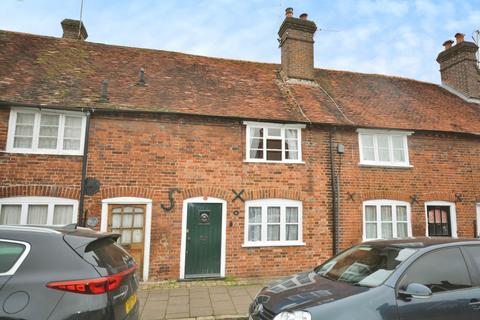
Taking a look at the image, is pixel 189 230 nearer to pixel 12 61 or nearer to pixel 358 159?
pixel 358 159

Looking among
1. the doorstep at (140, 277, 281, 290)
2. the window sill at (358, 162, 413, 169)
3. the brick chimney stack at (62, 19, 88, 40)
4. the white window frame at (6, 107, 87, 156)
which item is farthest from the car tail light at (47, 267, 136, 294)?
the brick chimney stack at (62, 19, 88, 40)

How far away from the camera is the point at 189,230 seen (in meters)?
8.08

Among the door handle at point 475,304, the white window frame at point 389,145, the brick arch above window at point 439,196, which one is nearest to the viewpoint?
the door handle at point 475,304

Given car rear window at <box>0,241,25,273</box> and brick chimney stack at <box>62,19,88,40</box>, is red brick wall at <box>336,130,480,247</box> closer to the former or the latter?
car rear window at <box>0,241,25,273</box>

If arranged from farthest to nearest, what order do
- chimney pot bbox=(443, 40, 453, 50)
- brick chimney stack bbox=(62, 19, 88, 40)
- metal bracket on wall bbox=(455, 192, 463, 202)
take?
chimney pot bbox=(443, 40, 453, 50) → brick chimney stack bbox=(62, 19, 88, 40) → metal bracket on wall bbox=(455, 192, 463, 202)

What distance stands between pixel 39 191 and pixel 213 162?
177 inches

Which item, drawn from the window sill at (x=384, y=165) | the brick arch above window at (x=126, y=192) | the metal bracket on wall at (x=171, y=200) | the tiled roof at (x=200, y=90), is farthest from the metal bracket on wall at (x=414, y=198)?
the brick arch above window at (x=126, y=192)

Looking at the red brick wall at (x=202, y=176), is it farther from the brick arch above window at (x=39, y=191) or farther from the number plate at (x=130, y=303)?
the number plate at (x=130, y=303)

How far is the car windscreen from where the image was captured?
3.48 m

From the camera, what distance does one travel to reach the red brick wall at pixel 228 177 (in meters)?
7.77

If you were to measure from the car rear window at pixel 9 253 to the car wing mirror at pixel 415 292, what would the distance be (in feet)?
12.7

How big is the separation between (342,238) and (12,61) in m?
11.8

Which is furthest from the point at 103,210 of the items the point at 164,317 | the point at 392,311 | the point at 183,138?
the point at 392,311

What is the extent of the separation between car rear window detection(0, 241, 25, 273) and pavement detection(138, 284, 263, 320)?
10.8 feet
